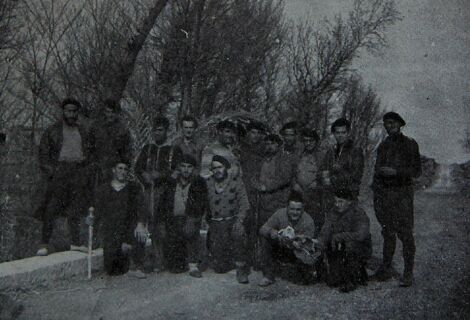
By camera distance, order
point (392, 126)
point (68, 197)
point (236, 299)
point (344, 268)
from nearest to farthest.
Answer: point (236, 299) < point (344, 268) < point (392, 126) < point (68, 197)

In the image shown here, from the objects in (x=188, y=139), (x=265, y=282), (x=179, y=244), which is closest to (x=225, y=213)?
(x=179, y=244)

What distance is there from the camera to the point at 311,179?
5820 mm

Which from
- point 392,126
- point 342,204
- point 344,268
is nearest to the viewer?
point 344,268

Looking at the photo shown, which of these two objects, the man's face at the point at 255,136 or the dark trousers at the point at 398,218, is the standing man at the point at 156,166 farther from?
the dark trousers at the point at 398,218

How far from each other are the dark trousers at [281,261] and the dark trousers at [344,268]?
0.23 meters

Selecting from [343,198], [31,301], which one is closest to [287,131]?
[343,198]

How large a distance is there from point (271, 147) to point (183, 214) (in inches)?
51.3

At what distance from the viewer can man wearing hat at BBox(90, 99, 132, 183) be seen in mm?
5895

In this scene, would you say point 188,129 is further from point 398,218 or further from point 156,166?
point 398,218

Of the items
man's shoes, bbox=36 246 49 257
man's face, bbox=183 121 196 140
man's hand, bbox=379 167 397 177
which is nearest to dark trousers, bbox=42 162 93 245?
man's shoes, bbox=36 246 49 257

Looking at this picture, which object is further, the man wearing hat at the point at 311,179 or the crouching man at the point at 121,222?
the man wearing hat at the point at 311,179

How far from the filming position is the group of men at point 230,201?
5.32 meters

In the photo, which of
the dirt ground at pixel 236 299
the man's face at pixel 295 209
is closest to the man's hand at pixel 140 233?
the dirt ground at pixel 236 299

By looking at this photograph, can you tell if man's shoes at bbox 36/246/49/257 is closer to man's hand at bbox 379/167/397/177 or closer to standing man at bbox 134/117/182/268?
standing man at bbox 134/117/182/268
